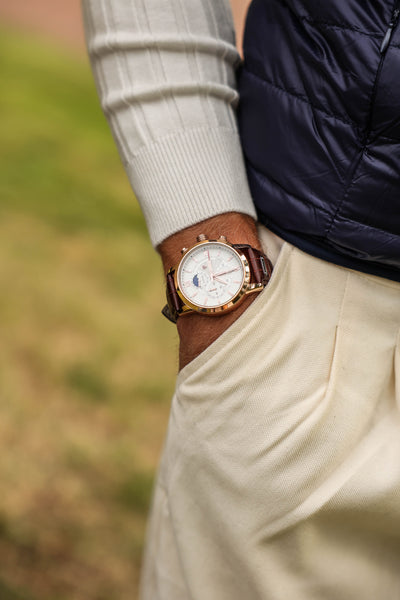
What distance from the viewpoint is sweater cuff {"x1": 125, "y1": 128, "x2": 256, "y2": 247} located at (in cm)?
115

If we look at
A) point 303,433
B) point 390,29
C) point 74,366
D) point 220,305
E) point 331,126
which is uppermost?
point 390,29

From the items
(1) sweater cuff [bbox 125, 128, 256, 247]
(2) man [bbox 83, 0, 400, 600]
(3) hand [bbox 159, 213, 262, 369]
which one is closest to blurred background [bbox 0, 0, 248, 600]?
(2) man [bbox 83, 0, 400, 600]

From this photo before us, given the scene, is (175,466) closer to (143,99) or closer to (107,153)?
(143,99)

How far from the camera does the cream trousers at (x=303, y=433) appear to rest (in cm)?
108

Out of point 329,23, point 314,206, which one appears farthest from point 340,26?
point 314,206

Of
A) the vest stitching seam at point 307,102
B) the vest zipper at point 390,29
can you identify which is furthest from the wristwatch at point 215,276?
the vest zipper at point 390,29

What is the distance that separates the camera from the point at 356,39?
102 cm

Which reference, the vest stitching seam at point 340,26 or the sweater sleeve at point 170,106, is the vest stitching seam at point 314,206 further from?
the vest stitching seam at point 340,26

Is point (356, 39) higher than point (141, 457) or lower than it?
higher

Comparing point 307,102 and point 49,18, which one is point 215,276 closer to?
point 307,102

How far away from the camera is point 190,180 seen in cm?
116

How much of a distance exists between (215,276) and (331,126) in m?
0.31

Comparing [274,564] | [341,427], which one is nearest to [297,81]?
[341,427]

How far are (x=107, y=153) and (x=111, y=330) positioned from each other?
2.68 metres
